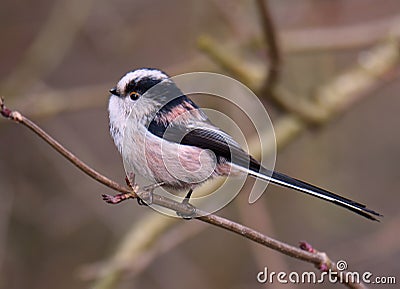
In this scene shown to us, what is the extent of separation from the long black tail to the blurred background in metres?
1.54

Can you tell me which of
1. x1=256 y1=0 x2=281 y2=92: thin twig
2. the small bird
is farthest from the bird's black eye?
x1=256 y1=0 x2=281 y2=92: thin twig

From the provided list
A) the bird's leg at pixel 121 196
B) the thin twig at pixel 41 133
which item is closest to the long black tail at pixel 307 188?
the bird's leg at pixel 121 196

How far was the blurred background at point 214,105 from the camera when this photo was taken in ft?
14.1

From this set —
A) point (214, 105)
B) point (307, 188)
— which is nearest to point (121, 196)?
point (307, 188)

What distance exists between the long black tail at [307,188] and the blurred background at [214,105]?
5.06ft

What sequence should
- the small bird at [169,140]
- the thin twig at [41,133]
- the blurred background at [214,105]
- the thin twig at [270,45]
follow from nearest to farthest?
the thin twig at [41,133]
the small bird at [169,140]
the thin twig at [270,45]
the blurred background at [214,105]

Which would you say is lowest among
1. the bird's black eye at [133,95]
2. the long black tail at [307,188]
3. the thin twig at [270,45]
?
the long black tail at [307,188]

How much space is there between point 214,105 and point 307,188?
8.43ft

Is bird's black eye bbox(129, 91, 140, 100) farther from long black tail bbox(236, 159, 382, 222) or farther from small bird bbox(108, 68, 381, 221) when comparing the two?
long black tail bbox(236, 159, 382, 222)

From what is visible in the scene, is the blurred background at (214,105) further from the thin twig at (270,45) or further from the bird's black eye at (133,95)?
the bird's black eye at (133,95)

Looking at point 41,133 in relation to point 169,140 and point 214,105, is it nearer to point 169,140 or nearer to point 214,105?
point 169,140

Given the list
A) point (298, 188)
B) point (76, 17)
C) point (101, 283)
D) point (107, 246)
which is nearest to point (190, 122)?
point (298, 188)

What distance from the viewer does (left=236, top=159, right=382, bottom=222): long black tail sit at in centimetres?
202

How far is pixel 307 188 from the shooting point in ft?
6.97
